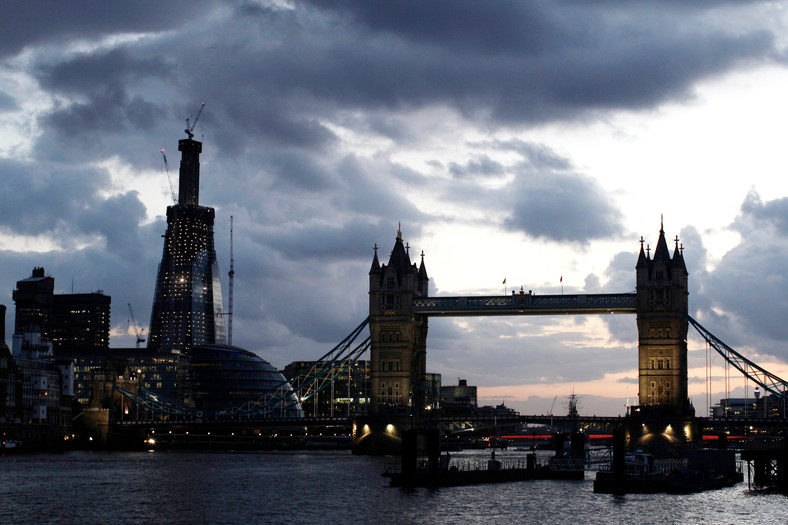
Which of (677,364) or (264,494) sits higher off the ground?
(677,364)

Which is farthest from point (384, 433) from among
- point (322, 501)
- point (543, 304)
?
point (322, 501)

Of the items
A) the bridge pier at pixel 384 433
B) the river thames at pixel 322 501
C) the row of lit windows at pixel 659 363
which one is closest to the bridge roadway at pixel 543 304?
the row of lit windows at pixel 659 363

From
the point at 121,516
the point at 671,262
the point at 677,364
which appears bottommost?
the point at 121,516

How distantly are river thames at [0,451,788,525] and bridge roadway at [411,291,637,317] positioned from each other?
148 ft

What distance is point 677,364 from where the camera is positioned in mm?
189750

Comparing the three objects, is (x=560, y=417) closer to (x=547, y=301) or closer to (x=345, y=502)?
(x=547, y=301)

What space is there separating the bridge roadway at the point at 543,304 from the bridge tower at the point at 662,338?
8.86ft

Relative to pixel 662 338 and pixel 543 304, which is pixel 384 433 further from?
pixel 662 338

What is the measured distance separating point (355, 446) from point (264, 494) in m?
76.9

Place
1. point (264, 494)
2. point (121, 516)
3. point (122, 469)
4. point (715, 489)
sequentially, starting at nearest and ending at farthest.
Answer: point (121, 516) → point (264, 494) → point (715, 489) → point (122, 469)

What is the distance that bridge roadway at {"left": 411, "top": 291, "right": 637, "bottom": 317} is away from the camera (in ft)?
634

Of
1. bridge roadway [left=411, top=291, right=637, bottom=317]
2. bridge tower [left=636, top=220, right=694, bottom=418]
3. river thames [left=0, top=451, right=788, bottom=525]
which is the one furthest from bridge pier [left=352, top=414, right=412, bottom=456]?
river thames [left=0, top=451, right=788, bottom=525]

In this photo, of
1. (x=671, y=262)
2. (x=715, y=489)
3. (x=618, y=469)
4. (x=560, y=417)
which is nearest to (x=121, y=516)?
(x=618, y=469)

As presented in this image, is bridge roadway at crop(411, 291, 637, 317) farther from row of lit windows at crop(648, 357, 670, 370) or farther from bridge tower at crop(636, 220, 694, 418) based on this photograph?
row of lit windows at crop(648, 357, 670, 370)
